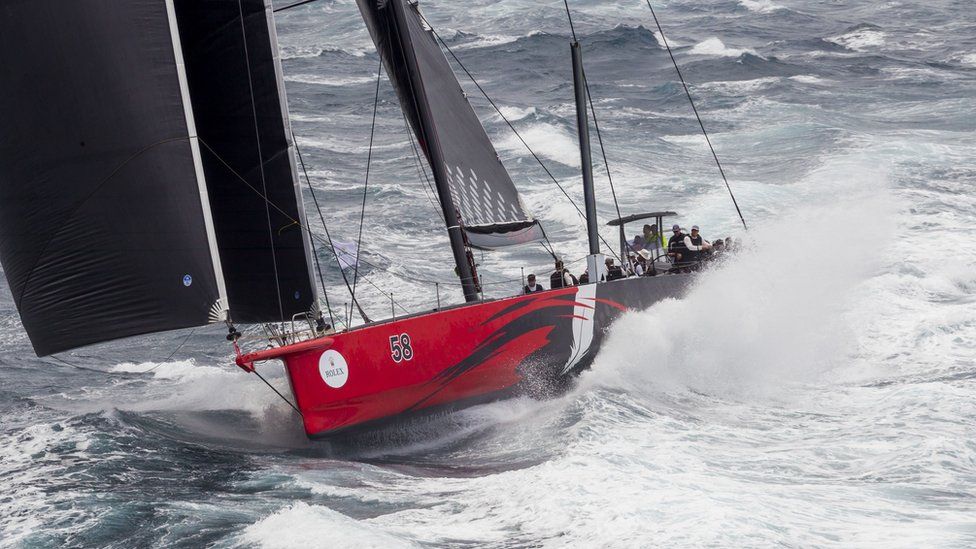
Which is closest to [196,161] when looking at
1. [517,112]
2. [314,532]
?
[314,532]

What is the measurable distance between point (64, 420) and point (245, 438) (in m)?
1.85

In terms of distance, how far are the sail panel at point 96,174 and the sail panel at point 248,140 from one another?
3.56 ft

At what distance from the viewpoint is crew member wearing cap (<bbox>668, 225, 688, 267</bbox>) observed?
15.7 m

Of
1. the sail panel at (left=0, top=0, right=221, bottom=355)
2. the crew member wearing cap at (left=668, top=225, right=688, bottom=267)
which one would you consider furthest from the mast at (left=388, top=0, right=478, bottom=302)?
the crew member wearing cap at (left=668, top=225, right=688, bottom=267)

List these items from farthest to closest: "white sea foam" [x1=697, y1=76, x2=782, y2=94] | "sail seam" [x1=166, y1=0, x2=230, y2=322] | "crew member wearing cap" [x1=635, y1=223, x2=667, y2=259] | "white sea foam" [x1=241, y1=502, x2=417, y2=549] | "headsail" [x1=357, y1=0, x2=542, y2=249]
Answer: "white sea foam" [x1=697, y1=76, x2=782, y2=94] < "crew member wearing cap" [x1=635, y1=223, x2=667, y2=259] < "headsail" [x1=357, y1=0, x2=542, y2=249] < "sail seam" [x1=166, y1=0, x2=230, y2=322] < "white sea foam" [x1=241, y1=502, x2=417, y2=549]

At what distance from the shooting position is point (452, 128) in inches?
519

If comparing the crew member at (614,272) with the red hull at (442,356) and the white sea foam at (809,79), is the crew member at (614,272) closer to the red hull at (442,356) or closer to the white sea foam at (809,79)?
the red hull at (442,356)

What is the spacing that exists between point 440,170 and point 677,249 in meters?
4.47

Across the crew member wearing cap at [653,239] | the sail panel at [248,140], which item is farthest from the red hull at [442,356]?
the crew member wearing cap at [653,239]

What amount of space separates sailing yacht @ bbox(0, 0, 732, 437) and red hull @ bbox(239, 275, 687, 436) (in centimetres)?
2

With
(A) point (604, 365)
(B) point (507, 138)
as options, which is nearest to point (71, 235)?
(A) point (604, 365)

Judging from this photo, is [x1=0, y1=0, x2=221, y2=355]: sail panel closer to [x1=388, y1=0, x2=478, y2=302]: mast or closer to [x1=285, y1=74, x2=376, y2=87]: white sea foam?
[x1=388, y1=0, x2=478, y2=302]: mast

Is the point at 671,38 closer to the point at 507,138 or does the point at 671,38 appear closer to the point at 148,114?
the point at 507,138

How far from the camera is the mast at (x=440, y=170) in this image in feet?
41.3
